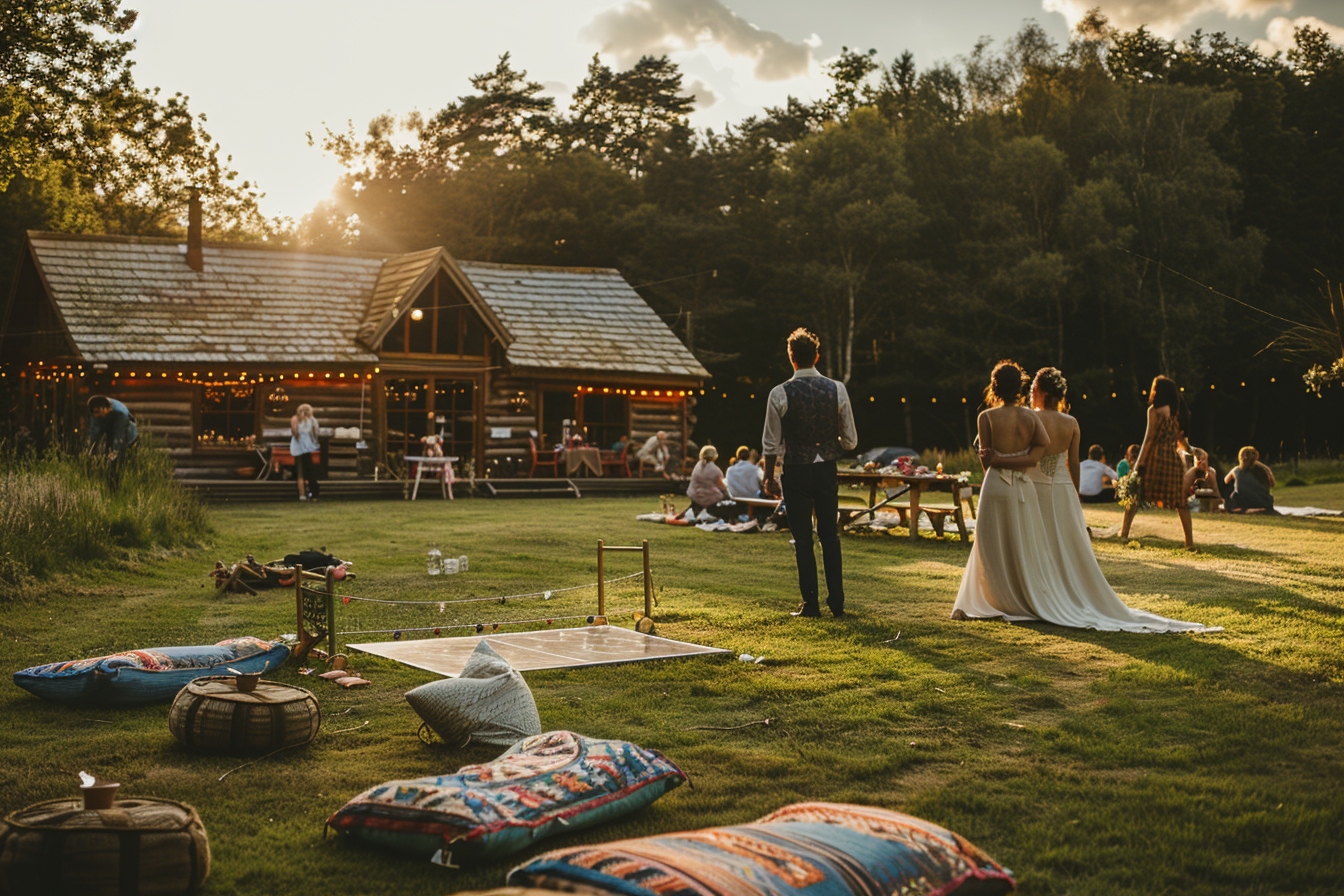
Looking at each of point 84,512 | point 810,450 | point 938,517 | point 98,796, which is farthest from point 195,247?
point 98,796

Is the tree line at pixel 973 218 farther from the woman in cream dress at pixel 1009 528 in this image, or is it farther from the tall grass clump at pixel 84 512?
the woman in cream dress at pixel 1009 528

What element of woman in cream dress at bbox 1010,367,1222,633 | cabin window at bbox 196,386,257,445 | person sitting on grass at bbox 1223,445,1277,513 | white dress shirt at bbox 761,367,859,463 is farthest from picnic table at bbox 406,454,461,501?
woman in cream dress at bbox 1010,367,1222,633

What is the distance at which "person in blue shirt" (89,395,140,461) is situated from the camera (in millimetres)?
14969

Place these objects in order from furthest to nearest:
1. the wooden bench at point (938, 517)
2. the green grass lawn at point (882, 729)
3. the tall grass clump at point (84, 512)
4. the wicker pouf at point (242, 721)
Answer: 1. the wooden bench at point (938, 517)
2. the tall grass clump at point (84, 512)
3. the wicker pouf at point (242, 721)
4. the green grass lawn at point (882, 729)

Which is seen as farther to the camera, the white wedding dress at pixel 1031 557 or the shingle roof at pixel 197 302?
the shingle roof at pixel 197 302

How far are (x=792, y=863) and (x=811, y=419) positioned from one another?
6.02m

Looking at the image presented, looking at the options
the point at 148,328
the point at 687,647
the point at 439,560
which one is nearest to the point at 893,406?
the point at 148,328

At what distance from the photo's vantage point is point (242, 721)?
5148 millimetres

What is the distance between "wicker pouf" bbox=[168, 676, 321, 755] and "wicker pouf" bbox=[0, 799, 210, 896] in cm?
154

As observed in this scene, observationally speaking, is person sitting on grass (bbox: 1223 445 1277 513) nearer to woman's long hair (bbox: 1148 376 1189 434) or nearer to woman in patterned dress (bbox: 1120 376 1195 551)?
woman in patterned dress (bbox: 1120 376 1195 551)

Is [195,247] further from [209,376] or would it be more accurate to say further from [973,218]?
[973,218]

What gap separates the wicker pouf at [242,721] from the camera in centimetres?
515

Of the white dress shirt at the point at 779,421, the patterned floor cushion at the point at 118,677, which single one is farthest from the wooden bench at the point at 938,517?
the patterned floor cushion at the point at 118,677

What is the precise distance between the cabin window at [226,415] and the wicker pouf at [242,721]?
21.3 meters
